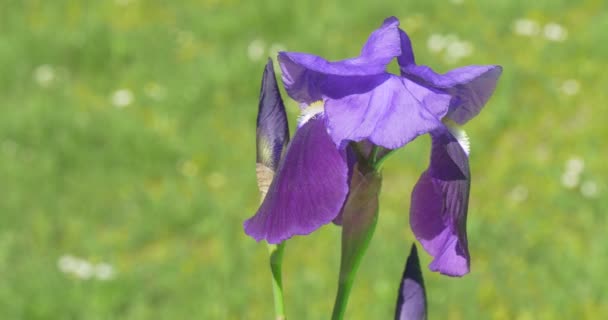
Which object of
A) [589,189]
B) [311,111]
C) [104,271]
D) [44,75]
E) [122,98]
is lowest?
[311,111]

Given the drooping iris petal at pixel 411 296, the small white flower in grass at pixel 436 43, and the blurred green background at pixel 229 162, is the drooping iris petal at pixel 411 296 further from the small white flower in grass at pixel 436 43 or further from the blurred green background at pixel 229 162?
the small white flower in grass at pixel 436 43

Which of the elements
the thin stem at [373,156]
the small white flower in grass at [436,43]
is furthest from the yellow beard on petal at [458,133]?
the small white flower in grass at [436,43]

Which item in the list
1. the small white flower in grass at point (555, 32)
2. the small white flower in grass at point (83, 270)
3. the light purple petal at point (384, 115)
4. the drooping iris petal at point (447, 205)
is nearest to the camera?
the light purple petal at point (384, 115)

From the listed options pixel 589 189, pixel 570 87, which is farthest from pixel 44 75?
pixel 589 189

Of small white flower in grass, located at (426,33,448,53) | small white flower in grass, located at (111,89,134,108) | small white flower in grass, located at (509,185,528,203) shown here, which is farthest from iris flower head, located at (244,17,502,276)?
small white flower in grass, located at (426,33,448,53)

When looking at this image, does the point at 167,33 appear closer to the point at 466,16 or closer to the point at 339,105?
the point at 466,16

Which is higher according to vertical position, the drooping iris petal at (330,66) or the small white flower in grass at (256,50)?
the small white flower in grass at (256,50)

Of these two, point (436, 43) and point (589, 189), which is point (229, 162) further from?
point (589, 189)
